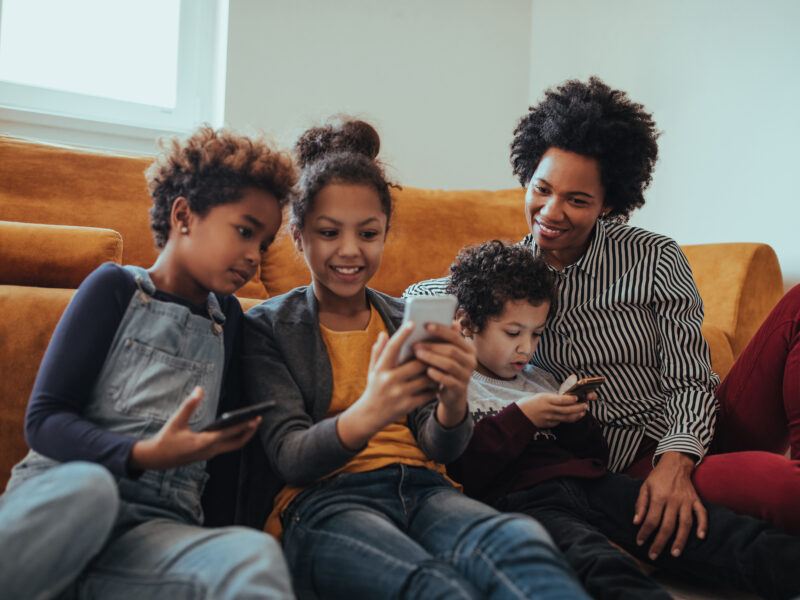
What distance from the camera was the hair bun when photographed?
137cm

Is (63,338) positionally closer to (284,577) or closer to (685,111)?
(284,577)

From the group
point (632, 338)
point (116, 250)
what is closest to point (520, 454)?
point (632, 338)

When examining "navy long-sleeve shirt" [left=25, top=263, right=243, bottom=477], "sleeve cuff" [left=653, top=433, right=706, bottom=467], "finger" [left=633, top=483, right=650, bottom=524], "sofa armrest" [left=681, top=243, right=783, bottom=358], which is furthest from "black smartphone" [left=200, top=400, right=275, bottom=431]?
"sofa armrest" [left=681, top=243, right=783, bottom=358]

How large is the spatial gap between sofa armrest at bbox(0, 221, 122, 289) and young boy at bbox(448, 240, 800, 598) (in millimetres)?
799

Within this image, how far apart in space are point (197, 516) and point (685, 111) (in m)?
2.50

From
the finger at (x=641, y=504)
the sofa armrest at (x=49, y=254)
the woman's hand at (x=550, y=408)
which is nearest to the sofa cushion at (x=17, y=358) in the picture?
the sofa armrest at (x=49, y=254)

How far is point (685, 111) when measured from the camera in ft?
9.00

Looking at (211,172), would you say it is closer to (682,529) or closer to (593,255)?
(593,255)

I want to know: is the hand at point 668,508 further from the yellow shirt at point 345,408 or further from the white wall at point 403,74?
the white wall at point 403,74

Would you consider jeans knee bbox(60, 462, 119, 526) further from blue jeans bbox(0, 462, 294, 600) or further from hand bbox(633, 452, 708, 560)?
hand bbox(633, 452, 708, 560)

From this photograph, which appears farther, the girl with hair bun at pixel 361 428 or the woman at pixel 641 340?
the woman at pixel 641 340

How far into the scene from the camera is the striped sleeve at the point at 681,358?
1.37 meters

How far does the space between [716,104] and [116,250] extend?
2.28 m

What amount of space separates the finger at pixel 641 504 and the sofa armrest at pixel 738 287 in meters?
0.99
